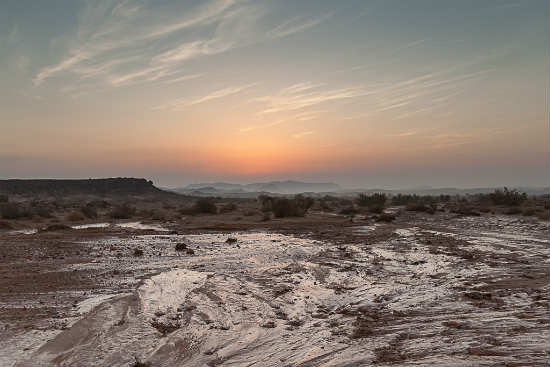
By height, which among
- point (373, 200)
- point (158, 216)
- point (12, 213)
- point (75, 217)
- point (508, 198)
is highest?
point (508, 198)

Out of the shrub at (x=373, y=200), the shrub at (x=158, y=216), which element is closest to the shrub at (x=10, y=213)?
the shrub at (x=158, y=216)

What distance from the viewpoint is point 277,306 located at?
7.79 metres

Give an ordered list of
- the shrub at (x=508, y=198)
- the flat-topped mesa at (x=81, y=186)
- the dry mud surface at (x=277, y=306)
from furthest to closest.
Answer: the flat-topped mesa at (x=81, y=186) → the shrub at (x=508, y=198) → the dry mud surface at (x=277, y=306)

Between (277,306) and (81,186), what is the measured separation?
82.9 meters

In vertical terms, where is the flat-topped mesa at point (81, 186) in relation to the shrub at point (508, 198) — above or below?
above

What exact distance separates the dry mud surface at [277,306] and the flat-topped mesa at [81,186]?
68425 mm

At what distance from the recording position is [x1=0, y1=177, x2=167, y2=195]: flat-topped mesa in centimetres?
7519

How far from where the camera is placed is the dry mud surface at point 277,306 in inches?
212

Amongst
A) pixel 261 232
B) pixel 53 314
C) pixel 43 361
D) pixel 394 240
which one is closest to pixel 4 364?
pixel 43 361

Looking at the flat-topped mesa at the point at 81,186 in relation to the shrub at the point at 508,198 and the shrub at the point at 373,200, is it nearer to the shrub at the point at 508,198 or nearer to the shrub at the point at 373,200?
the shrub at the point at 373,200

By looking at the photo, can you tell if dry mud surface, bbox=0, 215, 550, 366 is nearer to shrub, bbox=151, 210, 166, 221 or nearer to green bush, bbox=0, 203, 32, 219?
shrub, bbox=151, 210, 166, 221

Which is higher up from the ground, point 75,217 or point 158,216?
point 75,217

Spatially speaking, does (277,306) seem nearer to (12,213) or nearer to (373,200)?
(12,213)

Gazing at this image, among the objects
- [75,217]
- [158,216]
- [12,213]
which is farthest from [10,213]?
[158,216]
